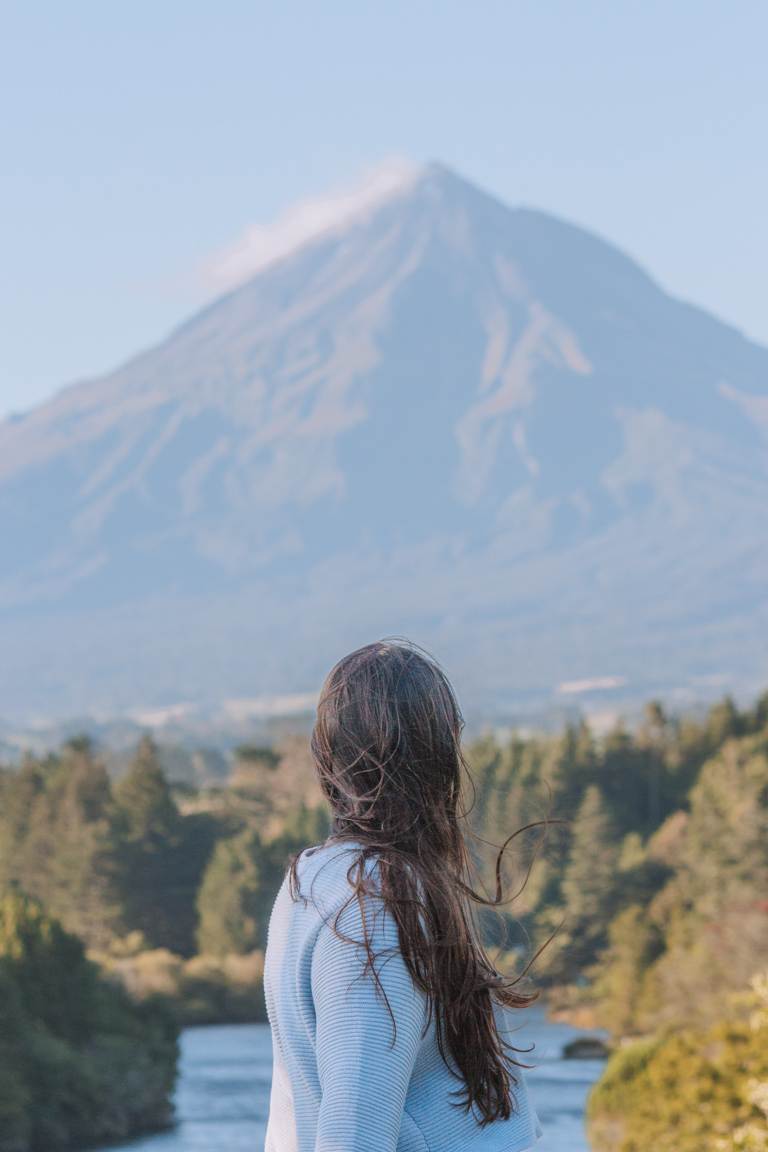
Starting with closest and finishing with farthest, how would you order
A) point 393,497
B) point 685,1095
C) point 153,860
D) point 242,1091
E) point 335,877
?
point 335,877, point 685,1095, point 242,1091, point 153,860, point 393,497

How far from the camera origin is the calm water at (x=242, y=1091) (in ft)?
87.1

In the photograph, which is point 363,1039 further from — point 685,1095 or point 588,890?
point 588,890

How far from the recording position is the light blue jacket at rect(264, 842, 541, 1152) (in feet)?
5.31

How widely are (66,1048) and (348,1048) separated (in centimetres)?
2325

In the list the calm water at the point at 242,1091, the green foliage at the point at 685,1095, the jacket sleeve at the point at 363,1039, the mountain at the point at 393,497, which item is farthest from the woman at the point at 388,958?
the mountain at the point at 393,497

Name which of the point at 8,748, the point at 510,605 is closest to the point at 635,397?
the point at 510,605

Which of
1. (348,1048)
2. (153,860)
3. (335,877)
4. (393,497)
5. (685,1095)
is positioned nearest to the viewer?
(348,1048)

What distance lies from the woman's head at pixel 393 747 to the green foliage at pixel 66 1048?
21726 mm

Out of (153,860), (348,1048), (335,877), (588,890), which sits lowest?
(588,890)

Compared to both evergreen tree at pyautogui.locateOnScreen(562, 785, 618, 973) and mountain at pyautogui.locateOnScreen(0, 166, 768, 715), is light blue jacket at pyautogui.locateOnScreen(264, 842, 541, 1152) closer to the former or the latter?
evergreen tree at pyautogui.locateOnScreen(562, 785, 618, 973)

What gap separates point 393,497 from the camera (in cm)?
16850

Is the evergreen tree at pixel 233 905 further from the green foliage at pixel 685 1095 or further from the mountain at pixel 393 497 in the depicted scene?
the mountain at pixel 393 497

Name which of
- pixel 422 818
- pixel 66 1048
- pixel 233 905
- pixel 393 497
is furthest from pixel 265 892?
pixel 393 497

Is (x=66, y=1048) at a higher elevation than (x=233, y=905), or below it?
below
